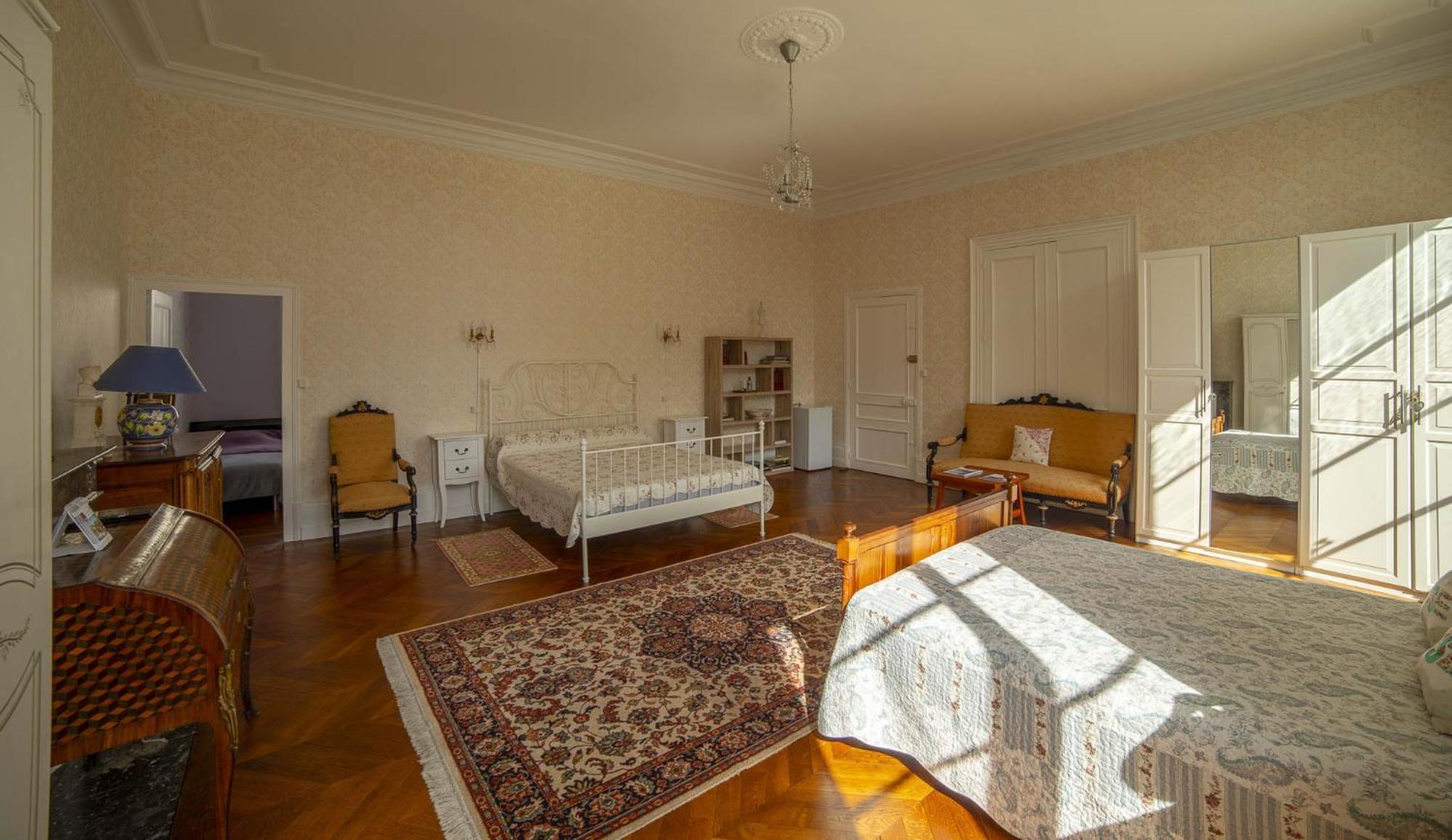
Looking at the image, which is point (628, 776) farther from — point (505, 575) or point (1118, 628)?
point (505, 575)

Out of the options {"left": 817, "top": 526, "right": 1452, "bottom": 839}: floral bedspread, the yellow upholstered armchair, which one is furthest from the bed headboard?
{"left": 817, "top": 526, "right": 1452, "bottom": 839}: floral bedspread

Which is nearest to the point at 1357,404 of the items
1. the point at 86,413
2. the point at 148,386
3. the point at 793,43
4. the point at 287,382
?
the point at 793,43

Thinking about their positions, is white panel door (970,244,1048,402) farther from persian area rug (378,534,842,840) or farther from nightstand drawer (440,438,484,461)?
nightstand drawer (440,438,484,461)

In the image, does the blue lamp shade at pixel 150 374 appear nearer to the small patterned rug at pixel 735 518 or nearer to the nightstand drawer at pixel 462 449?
the nightstand drawer at pixel 462 449

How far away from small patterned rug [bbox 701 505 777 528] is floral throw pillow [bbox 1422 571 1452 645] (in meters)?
3.98

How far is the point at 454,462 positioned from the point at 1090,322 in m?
5.68

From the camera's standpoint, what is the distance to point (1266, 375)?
14.5 ft

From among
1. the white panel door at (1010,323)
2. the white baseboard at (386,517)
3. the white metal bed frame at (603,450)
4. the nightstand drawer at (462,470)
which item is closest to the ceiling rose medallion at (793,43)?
the white metal bed frame at (603,450)

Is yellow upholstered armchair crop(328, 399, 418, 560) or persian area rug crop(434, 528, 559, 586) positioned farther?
yellow upholstered armchair crop(328, 399, 418, 560)

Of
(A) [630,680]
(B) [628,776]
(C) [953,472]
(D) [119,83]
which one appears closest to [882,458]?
(C) [953,472]

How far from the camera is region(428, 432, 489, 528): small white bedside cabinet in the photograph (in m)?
5.39

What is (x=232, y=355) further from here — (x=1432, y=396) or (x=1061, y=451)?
(x=1432, y=396)

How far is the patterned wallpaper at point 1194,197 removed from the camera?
419cm

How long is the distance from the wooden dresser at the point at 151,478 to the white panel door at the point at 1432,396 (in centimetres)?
652
